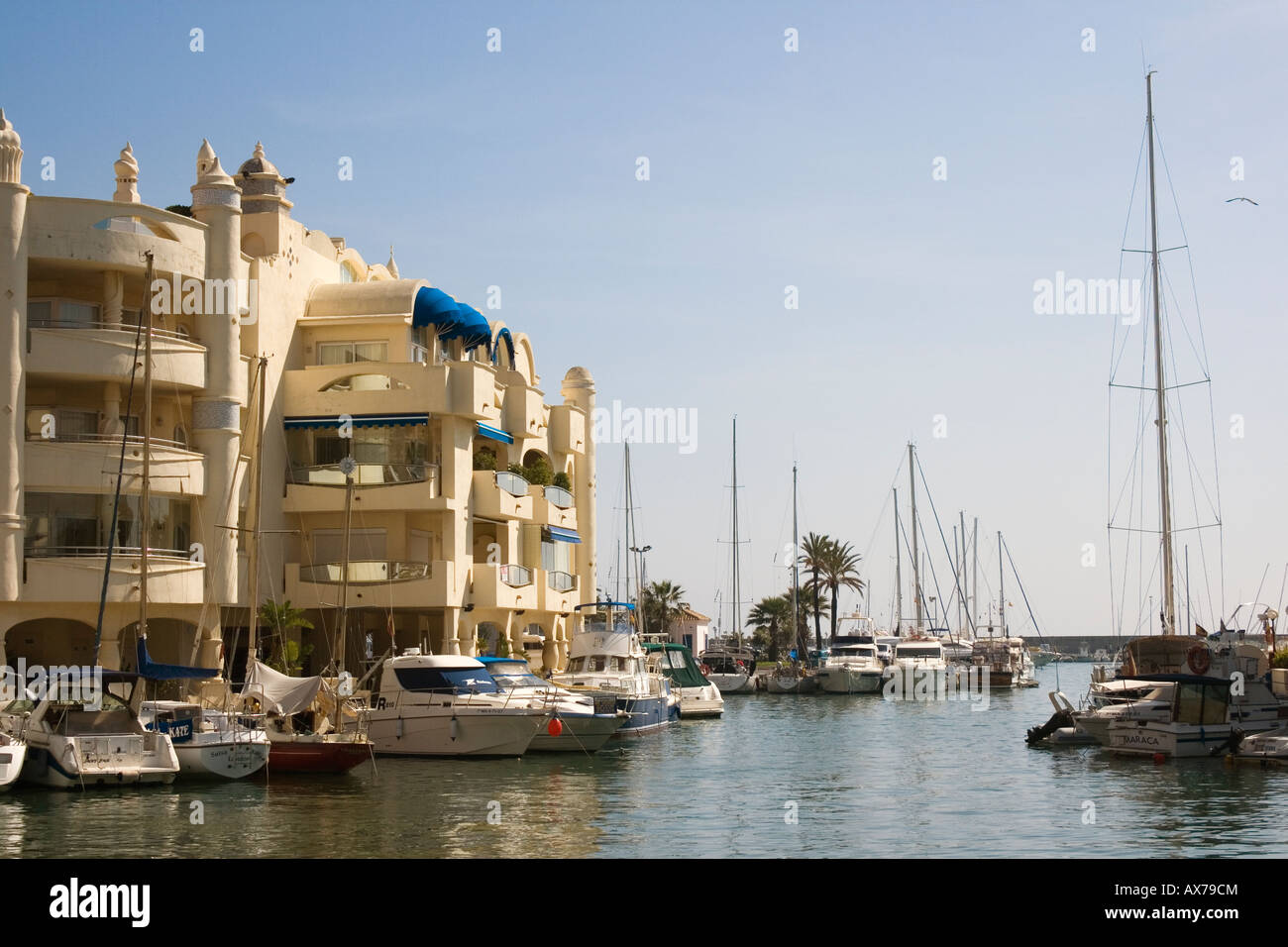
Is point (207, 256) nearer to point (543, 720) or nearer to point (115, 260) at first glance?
point (115, 260)

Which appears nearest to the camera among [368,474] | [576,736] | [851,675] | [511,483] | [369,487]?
[576,736]

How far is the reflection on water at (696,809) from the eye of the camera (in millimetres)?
24516

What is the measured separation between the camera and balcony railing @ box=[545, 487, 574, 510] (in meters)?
65.9

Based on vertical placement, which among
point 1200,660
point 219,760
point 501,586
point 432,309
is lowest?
point 219,760

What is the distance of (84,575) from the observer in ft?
146

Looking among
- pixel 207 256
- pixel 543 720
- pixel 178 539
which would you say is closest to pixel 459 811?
pixel 543 720

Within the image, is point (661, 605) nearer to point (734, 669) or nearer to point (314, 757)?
point (734, 669)

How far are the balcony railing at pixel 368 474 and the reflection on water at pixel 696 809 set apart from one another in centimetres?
1512

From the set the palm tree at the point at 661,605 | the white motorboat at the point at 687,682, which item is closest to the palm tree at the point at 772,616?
the palm tree at the point at 661,605

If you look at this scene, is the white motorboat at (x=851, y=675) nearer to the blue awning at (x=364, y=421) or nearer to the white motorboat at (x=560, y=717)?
the blue awning at (x=364, y=421)

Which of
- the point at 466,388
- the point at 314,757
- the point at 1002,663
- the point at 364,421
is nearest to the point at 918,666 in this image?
the point at 1002,663

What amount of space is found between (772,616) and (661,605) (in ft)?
35.4

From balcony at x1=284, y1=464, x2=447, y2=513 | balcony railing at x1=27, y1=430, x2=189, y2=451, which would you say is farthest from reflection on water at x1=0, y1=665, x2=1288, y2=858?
balcony at x1=284, y1=464, x2=447, y2=513
